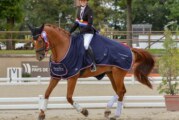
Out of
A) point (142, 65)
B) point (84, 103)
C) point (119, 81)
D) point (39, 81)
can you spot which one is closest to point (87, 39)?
point (119, 81)

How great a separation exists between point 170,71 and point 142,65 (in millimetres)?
689

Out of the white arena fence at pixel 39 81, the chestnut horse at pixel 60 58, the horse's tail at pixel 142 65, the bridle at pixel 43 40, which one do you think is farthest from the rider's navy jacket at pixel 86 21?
the white arena fence at pixel 39 81

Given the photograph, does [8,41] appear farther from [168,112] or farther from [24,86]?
[168,112]

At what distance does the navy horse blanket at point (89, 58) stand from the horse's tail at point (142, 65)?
340 millimetres

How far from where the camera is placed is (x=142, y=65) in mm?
8898

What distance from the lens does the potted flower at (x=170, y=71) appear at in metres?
9.10

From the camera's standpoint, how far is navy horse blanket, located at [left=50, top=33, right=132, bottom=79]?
7.87 metres

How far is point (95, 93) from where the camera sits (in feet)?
43.4

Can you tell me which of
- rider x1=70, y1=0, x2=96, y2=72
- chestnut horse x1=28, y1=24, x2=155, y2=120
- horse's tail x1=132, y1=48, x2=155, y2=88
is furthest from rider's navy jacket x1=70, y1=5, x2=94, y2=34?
horse's tail x1=132, y1=48, x2=155, y2=88

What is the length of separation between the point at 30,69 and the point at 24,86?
3.61 m

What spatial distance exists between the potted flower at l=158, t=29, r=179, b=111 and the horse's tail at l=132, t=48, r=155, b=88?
0.42 meters

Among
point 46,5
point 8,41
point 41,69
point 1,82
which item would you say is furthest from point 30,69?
point 46,5

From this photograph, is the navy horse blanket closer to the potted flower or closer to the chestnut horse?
the chestnut horse

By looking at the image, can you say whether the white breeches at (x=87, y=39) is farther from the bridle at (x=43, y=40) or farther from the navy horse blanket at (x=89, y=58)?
the bridle at (x=43, y=40)
